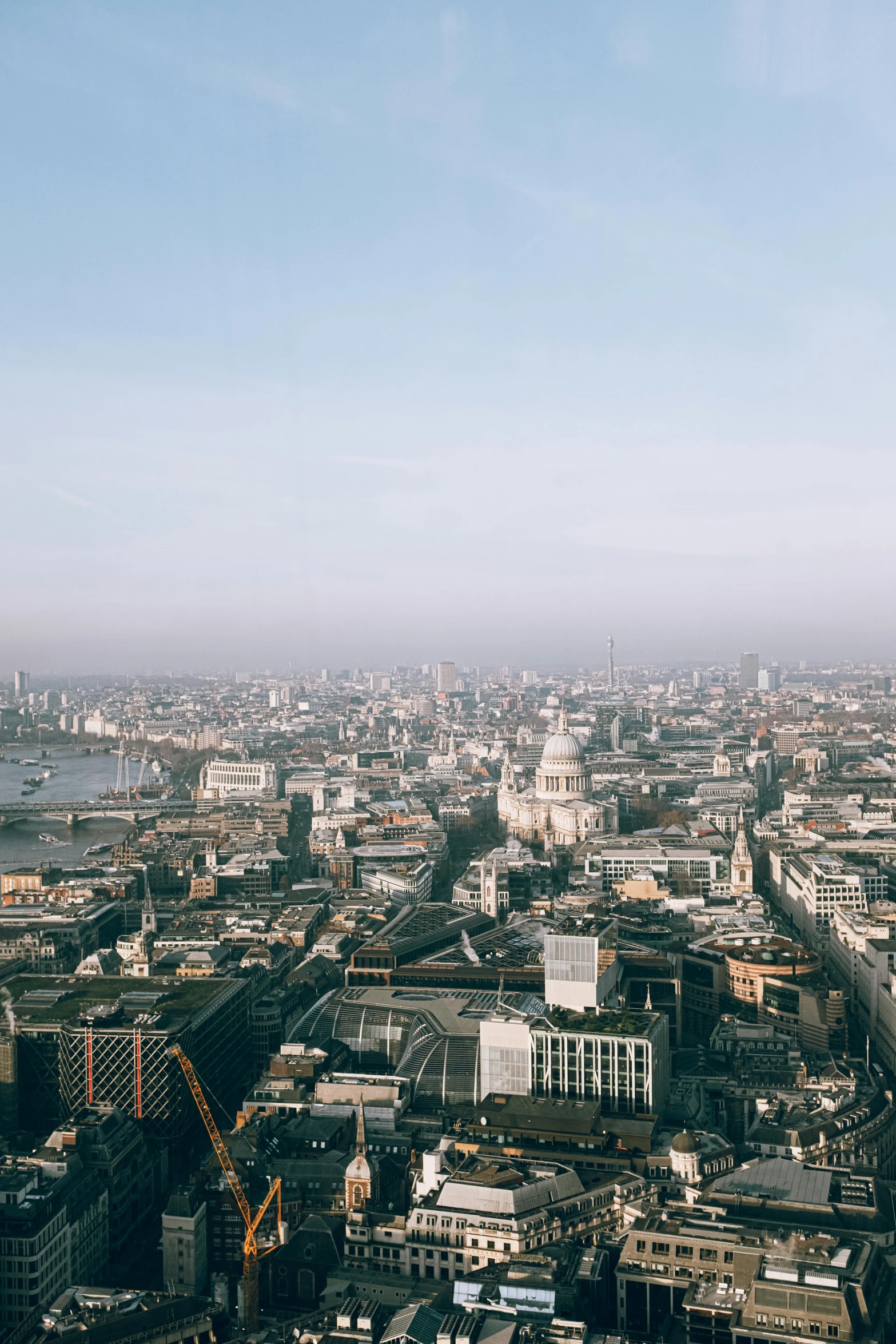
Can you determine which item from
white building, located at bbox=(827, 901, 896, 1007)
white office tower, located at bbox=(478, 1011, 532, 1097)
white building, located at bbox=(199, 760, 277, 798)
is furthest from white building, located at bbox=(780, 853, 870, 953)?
white building, located at bbox=(199, 760, 277, 798)

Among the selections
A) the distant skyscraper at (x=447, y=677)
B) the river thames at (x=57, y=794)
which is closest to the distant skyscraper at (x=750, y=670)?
the distant skyscraper at (x=447, y=677)

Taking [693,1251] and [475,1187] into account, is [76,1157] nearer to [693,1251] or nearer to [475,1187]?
[475,1187]

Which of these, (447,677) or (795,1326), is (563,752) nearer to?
(795,1326)

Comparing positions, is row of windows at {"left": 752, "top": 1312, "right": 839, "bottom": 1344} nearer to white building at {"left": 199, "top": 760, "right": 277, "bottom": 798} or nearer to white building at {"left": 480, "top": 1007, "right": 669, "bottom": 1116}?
white building at {"left": 480, "top": 1007, "right": 669, "bottom": 1116}

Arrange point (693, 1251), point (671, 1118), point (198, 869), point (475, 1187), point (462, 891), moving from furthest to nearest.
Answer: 1. point (198, 869)
2. point (462, 891)
3. point (671, 1118)
4. point (475, 1187)
5. point (693, 1251)

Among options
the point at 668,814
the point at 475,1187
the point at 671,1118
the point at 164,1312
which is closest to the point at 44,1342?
the point at 164,1312
